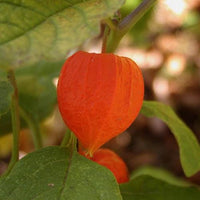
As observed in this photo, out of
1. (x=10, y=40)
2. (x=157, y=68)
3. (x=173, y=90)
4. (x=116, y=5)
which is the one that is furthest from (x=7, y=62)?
(x=157, y=68)

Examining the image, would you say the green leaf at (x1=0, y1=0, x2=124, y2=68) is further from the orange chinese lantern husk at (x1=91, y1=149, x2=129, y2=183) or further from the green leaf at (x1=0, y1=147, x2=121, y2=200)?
the orange chinese lantern husk at (x1=91, y1=149, x2=129, y2=183)

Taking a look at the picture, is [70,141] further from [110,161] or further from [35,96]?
[35,96]

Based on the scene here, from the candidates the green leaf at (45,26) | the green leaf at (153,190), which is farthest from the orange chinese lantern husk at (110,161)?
the green leaf at (45,26)

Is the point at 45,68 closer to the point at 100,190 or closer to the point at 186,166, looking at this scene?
the point at 186,166

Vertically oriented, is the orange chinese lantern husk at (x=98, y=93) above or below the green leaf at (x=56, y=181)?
above

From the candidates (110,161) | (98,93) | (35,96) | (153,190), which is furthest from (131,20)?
(35,96)

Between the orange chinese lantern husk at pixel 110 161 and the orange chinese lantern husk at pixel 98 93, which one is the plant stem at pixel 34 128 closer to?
the orange chinese lantern husk at pixel 110 161

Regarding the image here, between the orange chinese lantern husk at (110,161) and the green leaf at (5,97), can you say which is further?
the orange chinese lantern husk at (110,161)
